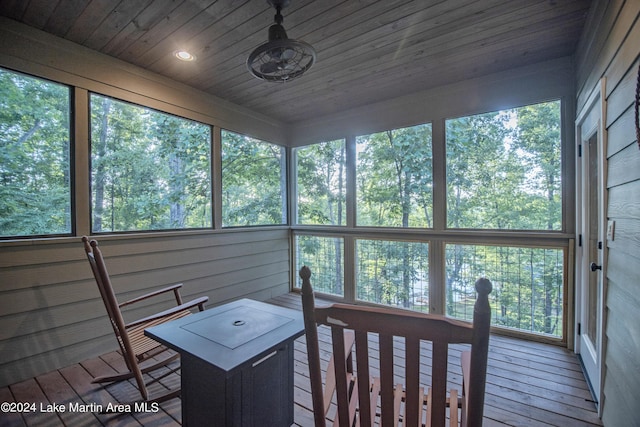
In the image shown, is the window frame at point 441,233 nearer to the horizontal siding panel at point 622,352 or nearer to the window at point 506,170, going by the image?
the window at point 506,170

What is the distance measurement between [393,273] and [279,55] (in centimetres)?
273

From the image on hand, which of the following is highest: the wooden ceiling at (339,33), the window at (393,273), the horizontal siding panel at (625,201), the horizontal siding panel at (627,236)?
the wooden ceiling at (339,33)

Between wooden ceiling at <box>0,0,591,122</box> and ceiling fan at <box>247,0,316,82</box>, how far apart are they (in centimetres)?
24

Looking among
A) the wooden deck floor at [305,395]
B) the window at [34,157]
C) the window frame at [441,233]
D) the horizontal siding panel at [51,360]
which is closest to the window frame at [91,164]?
the window at [34,157]

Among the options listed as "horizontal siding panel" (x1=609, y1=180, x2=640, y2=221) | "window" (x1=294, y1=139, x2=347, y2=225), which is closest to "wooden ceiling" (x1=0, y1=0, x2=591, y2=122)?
"window" (x1=294, y1=139, x2=347, y2=225)

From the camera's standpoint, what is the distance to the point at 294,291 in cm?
434

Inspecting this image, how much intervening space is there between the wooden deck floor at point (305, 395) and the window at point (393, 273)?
3.13 feet

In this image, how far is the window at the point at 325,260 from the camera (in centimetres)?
397

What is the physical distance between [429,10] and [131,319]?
3.52 metres

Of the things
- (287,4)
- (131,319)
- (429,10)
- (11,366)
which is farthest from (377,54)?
(11,366)

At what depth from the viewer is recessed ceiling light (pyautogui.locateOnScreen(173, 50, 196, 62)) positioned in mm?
2430

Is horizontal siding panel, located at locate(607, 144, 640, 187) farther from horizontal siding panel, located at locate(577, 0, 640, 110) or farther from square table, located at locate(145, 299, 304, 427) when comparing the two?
square table, located at locate(145, 299, 304, 427)

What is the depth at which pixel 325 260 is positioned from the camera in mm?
4094

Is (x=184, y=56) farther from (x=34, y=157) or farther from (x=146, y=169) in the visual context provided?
(x=34, y=157)
